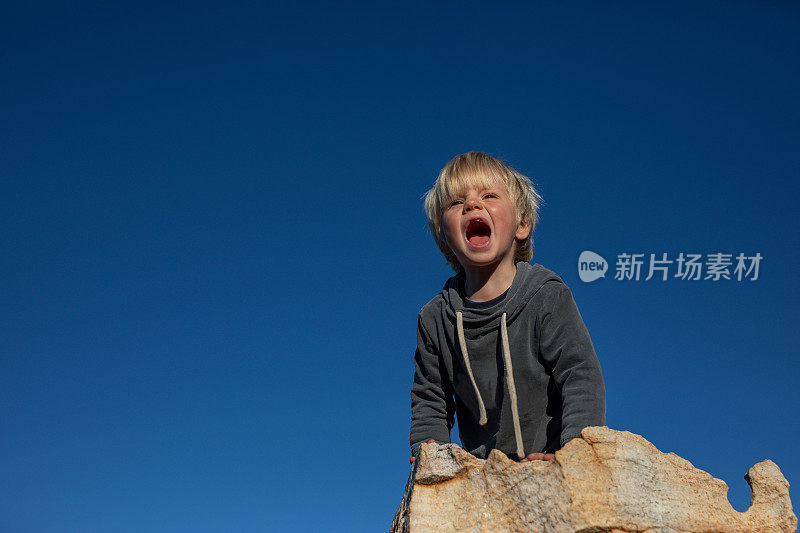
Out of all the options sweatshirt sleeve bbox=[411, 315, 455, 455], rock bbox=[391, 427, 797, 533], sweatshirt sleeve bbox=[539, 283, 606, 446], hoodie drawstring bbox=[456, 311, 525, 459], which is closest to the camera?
rock bbox=[391, 427, 797, 533]

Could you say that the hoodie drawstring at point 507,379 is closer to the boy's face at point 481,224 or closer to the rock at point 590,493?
the boy's face at point 481,224

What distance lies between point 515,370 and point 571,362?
0.13 m

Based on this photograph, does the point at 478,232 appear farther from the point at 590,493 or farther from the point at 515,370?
the point at 590,493

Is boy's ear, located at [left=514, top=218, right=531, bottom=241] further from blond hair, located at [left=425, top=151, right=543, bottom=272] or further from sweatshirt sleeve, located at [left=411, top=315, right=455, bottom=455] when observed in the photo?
sweatshirt sleeve, located at [left=411, top=315, right=455, bottom=455]

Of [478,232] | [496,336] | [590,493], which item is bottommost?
[590,493]

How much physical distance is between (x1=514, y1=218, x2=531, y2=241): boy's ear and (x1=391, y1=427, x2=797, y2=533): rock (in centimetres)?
73

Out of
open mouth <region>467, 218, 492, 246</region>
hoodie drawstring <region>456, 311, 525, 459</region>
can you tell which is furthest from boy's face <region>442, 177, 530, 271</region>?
hoodie drawstring <region>456, 311, 525, 459</region>

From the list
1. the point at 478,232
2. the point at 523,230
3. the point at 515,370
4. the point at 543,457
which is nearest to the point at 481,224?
the point at 478,232

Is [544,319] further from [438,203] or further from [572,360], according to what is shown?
[438,203]

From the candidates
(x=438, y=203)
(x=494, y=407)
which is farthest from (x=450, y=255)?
(x=494, y=407)

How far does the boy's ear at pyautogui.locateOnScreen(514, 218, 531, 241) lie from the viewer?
5.77 feet

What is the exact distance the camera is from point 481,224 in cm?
164

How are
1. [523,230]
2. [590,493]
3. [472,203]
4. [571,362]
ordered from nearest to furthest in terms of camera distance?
1. [590,493]
2. [571,362]
3. [472,203]
4. [523,230]

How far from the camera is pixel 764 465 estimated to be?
3.76 feet
